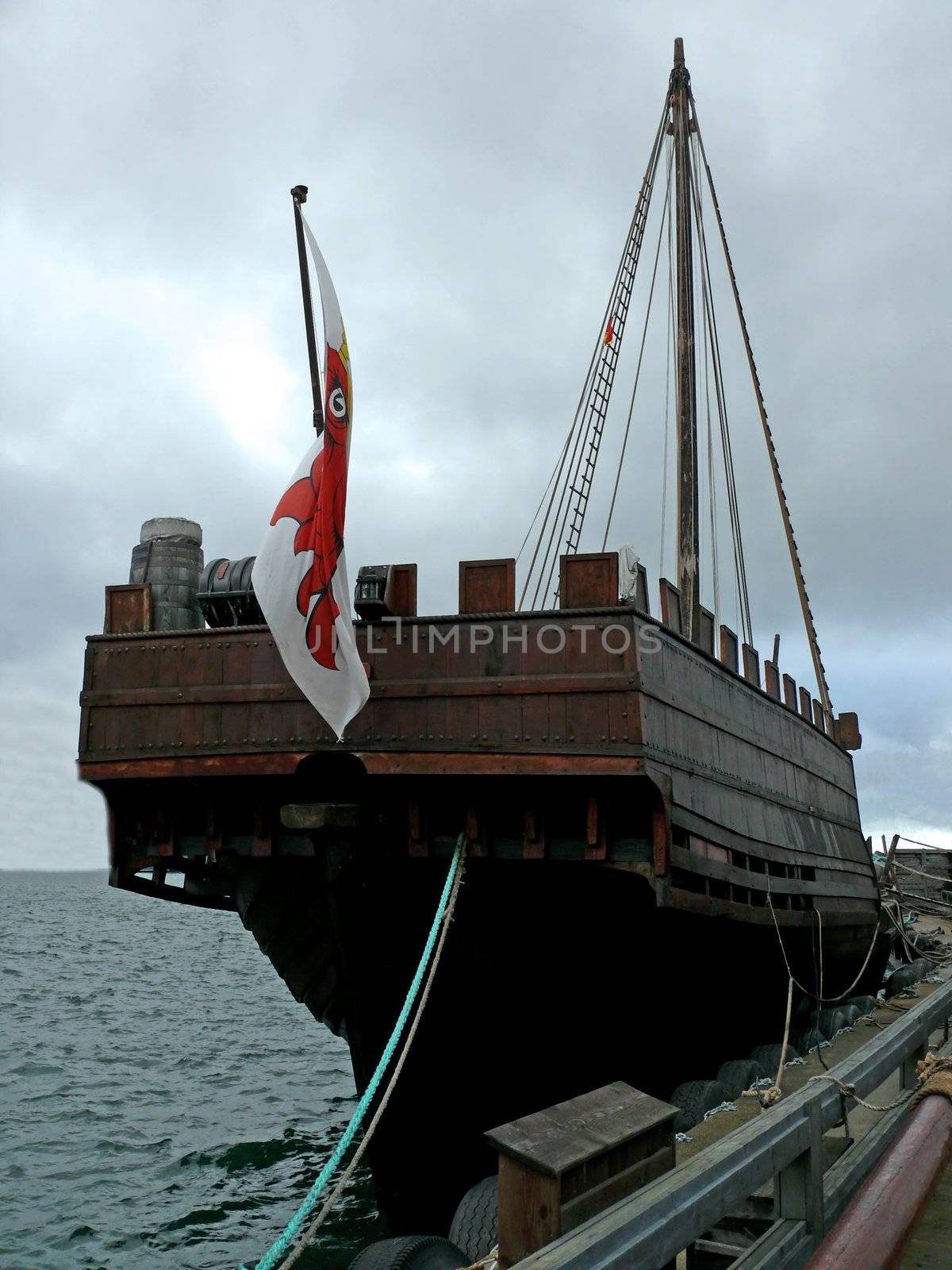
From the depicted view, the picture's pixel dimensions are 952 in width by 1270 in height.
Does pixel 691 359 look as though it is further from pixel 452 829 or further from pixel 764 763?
pixel 452 829

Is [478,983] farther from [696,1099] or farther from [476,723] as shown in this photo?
[476,723]

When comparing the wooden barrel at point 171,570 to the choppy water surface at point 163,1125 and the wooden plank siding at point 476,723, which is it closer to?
the wooden plank siding at point 476,723

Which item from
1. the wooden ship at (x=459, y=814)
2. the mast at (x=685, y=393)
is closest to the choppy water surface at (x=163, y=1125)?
the wooden ship at (x=459, y=814)

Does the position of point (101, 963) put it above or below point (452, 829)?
below

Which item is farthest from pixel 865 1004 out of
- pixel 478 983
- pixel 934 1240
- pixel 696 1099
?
pixel 934 1240

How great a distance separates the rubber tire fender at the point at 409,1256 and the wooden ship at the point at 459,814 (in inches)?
101

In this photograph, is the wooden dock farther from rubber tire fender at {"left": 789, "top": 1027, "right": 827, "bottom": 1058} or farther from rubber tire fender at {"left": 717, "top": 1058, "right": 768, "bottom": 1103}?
rubber tire fender at {"left": 789, "top": 1027, "right": 827, "bottom": 1058}

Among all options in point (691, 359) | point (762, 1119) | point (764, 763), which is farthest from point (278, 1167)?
point (691, 359)

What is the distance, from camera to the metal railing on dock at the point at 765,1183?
8.27ft

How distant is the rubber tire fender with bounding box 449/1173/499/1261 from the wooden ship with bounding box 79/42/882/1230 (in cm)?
194

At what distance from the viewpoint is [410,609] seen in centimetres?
773

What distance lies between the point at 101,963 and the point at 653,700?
3117 cm

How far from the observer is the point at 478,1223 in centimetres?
548

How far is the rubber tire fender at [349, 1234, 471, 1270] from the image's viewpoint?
4629mm
